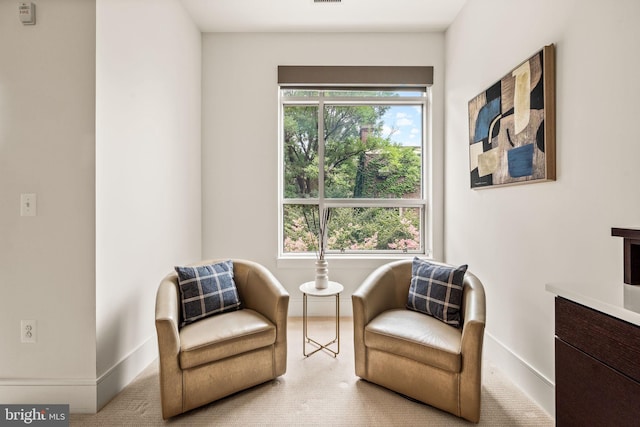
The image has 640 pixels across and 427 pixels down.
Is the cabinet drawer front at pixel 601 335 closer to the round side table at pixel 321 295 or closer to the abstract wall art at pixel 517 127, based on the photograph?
the abstract wall art at pixel 517 127

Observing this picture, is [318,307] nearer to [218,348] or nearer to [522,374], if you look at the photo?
[218,348]

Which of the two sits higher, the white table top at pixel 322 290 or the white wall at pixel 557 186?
the white wall at pixel 557 186

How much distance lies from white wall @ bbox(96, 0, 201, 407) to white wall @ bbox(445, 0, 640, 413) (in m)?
2.34

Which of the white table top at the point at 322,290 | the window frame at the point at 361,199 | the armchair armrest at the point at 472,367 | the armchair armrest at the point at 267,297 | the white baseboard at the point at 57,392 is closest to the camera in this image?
the armchair armrest at the point at 472,367

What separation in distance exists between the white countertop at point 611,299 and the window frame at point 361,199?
7.44 ft

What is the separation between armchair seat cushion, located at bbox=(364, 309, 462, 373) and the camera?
1.75 metres

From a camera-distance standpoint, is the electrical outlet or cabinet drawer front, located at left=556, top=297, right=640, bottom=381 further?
the electrical outlet

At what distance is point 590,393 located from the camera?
962mm

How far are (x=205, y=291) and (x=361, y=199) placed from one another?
1.87 meters

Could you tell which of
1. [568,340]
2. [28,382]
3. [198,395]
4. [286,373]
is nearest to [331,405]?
[286,373]

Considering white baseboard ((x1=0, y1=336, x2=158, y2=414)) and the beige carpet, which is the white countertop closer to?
the beige carpet

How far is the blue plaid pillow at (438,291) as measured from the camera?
2.10 metres

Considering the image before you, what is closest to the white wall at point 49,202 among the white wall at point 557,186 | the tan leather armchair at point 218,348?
the tan leather armchair at point 218,348

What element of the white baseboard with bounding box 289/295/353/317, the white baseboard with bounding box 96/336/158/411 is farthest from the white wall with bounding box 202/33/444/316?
the white baseboard with bounding box 96/336/158/411
